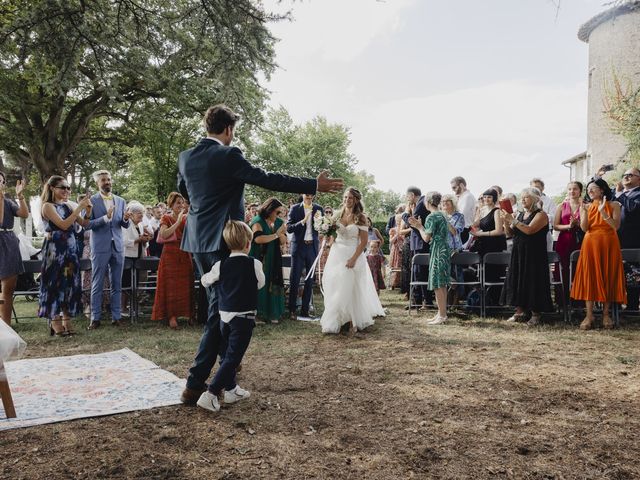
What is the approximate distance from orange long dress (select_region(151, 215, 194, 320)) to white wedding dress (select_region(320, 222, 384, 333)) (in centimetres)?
231

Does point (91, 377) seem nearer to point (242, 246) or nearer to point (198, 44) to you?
point (242, 246)

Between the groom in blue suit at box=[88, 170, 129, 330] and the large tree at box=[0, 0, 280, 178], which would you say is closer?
the large tree at box=[0, 0, 280, 178]

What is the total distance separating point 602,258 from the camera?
7.89 m

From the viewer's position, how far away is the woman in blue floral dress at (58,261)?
24.4ft

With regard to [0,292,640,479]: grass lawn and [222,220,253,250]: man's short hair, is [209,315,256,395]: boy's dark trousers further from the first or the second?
[222,220,253,250]: man's short hair

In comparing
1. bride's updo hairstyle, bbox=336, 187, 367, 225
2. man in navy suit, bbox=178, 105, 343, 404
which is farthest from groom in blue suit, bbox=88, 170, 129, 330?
man in navy suit, bbox=178, 105, 343, 404

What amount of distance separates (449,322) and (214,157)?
579 centimetres

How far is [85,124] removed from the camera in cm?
2244

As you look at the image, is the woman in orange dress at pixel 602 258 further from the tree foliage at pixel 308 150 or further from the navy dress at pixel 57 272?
the tree foliage at pixel 308 150

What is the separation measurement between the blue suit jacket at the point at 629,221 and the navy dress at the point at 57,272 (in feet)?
28.3

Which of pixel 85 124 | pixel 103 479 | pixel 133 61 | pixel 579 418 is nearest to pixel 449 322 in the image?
pixel 579 418

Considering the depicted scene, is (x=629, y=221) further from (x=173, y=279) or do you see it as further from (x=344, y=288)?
(x=173, y=279)

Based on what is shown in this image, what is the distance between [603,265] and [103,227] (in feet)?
25.2

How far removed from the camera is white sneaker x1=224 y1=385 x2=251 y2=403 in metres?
4.34
